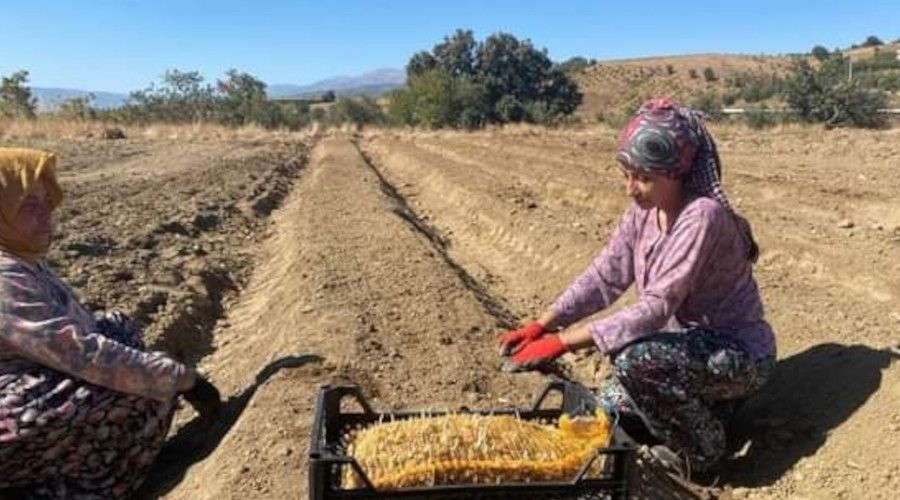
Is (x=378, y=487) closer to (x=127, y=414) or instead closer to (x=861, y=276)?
(x=127, y=414)

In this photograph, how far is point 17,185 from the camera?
3.42m

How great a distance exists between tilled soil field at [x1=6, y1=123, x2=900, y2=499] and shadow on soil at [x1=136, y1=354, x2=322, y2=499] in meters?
0.01

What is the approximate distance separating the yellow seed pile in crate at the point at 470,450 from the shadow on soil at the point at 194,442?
4.53 feet

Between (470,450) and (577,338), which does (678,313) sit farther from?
(470,450)

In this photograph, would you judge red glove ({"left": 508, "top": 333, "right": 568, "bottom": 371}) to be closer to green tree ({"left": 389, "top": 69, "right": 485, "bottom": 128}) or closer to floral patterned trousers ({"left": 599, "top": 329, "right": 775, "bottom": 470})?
floral patterned trousers ({"left": 599, "top": 329, "right": 775, "bottom": 470})

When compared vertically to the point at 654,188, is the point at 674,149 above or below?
above

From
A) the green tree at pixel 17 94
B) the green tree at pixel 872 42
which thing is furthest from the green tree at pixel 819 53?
the green tree at pixel 17 94

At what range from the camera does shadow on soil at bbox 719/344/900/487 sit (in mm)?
4137

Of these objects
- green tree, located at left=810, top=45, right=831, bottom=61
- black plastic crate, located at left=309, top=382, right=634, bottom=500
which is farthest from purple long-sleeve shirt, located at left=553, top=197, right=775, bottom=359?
green tree, located at left=810, top=45, right=831, bottom=61

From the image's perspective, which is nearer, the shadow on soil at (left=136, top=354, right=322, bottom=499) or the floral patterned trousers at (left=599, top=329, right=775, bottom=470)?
the floral patterned trousers at (left=599, top=329, right=775, bottom=470)

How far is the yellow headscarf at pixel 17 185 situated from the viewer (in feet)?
11.2

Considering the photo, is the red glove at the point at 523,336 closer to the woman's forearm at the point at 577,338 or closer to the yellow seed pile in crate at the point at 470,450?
the woman's forearm at the point at 577,338

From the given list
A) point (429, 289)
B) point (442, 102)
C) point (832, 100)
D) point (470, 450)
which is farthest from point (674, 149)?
point (442, 102)

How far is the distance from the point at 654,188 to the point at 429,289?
3454 millimetres
